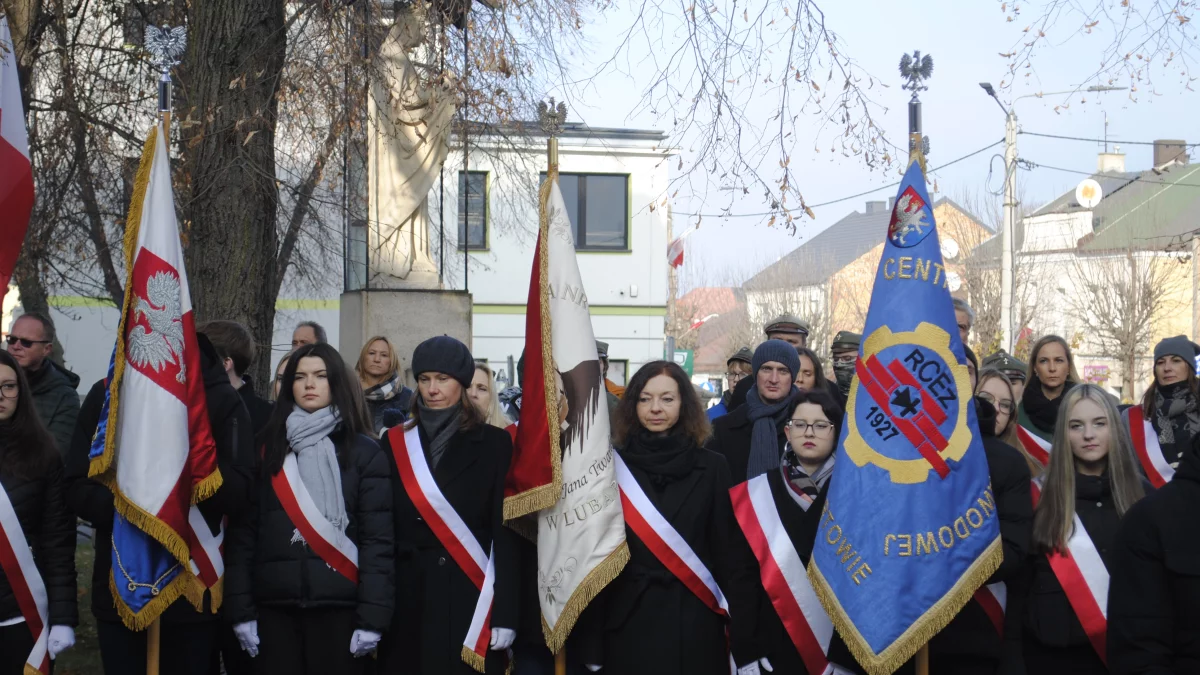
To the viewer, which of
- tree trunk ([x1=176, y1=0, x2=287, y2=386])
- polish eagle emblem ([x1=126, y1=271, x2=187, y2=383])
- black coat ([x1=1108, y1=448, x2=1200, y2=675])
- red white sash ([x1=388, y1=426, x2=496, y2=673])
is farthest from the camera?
tree trunk ([x1=176, y1=0, x2=287, y2=386])

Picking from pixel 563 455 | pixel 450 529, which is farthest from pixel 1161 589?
pixel 450 529

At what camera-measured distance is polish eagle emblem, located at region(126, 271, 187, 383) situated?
559 cm

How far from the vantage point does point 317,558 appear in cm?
534

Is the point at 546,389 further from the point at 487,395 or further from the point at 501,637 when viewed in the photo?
the point at 487,395

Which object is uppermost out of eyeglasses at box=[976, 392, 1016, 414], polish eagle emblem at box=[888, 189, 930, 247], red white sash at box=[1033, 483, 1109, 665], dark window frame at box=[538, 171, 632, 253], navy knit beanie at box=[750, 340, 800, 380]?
dark window frame at box=[538, 171, 632, 253]

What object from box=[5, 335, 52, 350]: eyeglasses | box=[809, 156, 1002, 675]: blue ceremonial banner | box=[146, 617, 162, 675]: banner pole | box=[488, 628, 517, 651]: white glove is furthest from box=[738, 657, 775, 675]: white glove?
box=[5, 335, 52, 350]: eyeglasses

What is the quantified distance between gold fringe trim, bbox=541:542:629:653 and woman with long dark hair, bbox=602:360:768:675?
0.37ft

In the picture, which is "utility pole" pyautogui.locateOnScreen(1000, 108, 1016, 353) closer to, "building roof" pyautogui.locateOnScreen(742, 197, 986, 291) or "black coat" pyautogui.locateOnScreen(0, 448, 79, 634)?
"building roof" pyautogui.locateOnScreen(742, 197, 986, 291)

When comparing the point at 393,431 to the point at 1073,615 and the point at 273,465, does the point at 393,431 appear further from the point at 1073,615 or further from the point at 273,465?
the point at 1073,615

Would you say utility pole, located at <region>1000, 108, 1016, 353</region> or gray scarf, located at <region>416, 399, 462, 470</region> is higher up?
utility pole, located at <region>1000, 108, 1016, 353</region>

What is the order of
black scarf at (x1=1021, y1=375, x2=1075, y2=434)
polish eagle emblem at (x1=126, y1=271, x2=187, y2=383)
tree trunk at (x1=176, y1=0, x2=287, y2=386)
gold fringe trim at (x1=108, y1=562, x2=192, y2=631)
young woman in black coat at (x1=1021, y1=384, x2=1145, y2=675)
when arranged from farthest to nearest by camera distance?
tree trunk at (x1=176, y1=0, x2=287, y2=386)
black scarf at (x1=1021, y1=375, x2=1075, y2=434)
polish eagle emblem at (x1=126, y1=271, x2=187, y2=383)
gold fringe trim at (x1=108, y1=562, x2=192, y2=631)
young woman in black coat at (x1=1021, y1=384, x2=1145, y2=675)

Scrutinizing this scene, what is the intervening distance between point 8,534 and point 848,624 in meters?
3.28

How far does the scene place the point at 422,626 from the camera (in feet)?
18.1

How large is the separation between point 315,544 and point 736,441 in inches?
94.6
